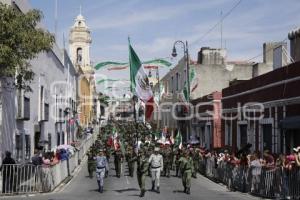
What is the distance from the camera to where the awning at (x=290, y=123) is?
23.8 meters

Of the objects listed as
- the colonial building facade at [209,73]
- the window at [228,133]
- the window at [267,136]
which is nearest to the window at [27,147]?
the window at [267,136]

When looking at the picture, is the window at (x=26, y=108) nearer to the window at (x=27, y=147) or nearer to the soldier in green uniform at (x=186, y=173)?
the window at (x=27, y=147)

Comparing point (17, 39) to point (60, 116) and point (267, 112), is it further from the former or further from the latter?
point (60, 116)

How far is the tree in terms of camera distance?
17562 mm

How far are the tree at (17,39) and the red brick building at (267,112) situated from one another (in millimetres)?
10616

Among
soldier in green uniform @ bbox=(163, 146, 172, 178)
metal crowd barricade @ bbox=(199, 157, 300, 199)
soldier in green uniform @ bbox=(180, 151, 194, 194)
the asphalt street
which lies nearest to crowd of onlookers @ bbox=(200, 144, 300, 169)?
metal crowd barricade @ bbox=(199, 157, 300, 199)

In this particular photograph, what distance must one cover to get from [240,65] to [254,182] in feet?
111

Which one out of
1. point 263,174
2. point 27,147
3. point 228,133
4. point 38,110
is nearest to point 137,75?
point 27,147

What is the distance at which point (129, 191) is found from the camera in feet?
70.5

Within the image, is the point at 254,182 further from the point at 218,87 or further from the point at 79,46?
the point at 79,46

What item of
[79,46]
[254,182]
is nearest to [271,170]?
[254,182]

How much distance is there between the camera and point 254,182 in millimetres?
20359

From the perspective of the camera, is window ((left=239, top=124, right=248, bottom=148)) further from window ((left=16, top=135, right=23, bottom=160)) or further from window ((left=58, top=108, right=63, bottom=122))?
window ((left=58, top=108, right=63, bottom=122))

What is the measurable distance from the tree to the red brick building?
10.6 meters
